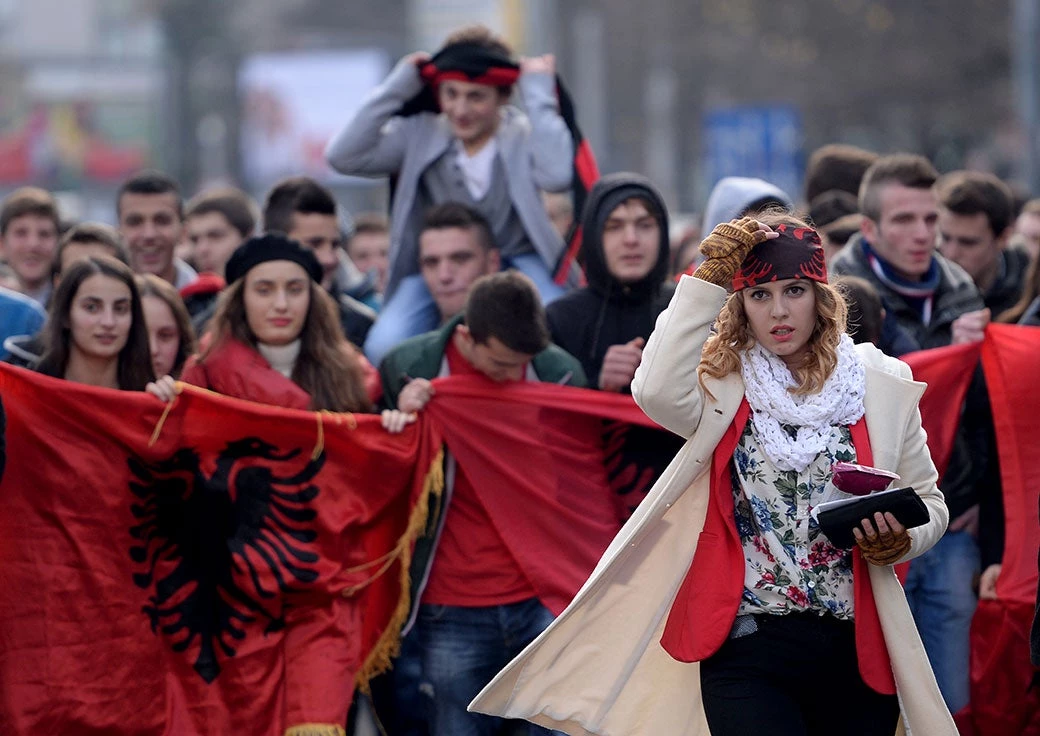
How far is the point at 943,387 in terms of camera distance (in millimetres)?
7070

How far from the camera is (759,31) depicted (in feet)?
145

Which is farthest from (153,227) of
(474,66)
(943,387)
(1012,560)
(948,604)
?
(1012,560)

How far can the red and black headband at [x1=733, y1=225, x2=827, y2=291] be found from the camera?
5277 mm

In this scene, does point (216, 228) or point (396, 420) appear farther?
point (216, 228)

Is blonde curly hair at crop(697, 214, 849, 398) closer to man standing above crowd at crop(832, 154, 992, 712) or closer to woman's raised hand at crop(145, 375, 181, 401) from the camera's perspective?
man standing above crowd at crop(832, 154, 992, 712)

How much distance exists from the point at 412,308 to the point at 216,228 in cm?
184

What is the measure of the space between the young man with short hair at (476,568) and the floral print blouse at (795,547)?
1537mm

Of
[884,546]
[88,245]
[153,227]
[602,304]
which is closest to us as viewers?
[884,546]

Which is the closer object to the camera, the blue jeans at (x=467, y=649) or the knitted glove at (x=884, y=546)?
the knitted glove at (x=884, y=546)

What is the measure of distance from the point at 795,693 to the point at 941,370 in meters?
2.13

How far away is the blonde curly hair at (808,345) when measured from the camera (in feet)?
17.5

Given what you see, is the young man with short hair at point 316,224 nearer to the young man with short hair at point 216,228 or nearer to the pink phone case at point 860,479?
the young man with short hair at point 216,228

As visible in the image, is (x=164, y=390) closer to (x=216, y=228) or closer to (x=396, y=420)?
(x=396, y=420)

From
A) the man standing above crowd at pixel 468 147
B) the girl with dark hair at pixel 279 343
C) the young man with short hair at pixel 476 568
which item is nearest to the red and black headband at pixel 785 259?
the young man with short hair at pixel 476 568
